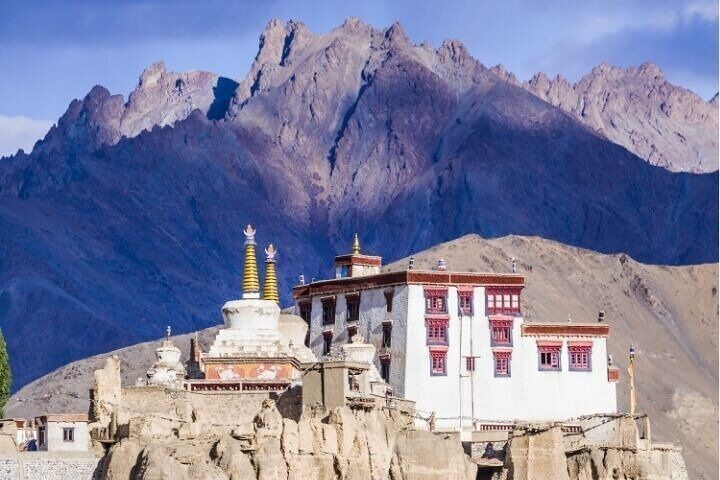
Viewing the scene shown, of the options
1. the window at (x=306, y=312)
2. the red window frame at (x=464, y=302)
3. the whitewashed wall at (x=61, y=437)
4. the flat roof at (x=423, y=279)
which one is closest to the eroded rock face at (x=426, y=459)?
the whitewashed wall at (x=61, y=437)

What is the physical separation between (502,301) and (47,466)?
33.1 m

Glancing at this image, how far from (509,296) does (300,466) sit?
3122 centimetres

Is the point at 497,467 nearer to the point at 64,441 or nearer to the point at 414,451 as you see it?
the point at 414,451

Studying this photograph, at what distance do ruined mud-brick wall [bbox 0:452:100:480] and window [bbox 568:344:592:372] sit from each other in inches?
1346

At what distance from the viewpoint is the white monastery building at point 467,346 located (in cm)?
10150

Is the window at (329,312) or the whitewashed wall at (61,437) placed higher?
the window at (329,312)

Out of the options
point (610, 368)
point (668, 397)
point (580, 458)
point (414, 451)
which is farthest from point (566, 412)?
point (668, 397)

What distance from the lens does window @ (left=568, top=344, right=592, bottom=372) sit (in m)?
105

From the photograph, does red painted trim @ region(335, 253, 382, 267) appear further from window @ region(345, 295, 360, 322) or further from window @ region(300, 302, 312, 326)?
window @ region(345, 295, 360, 322)

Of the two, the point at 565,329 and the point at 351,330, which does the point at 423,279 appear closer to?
the point at 351,330

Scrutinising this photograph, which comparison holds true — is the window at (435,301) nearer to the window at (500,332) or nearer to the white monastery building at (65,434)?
the window at (500,332)

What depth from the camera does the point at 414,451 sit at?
7956 centimetres

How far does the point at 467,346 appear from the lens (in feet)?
337

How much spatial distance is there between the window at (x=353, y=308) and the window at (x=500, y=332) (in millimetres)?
6501
